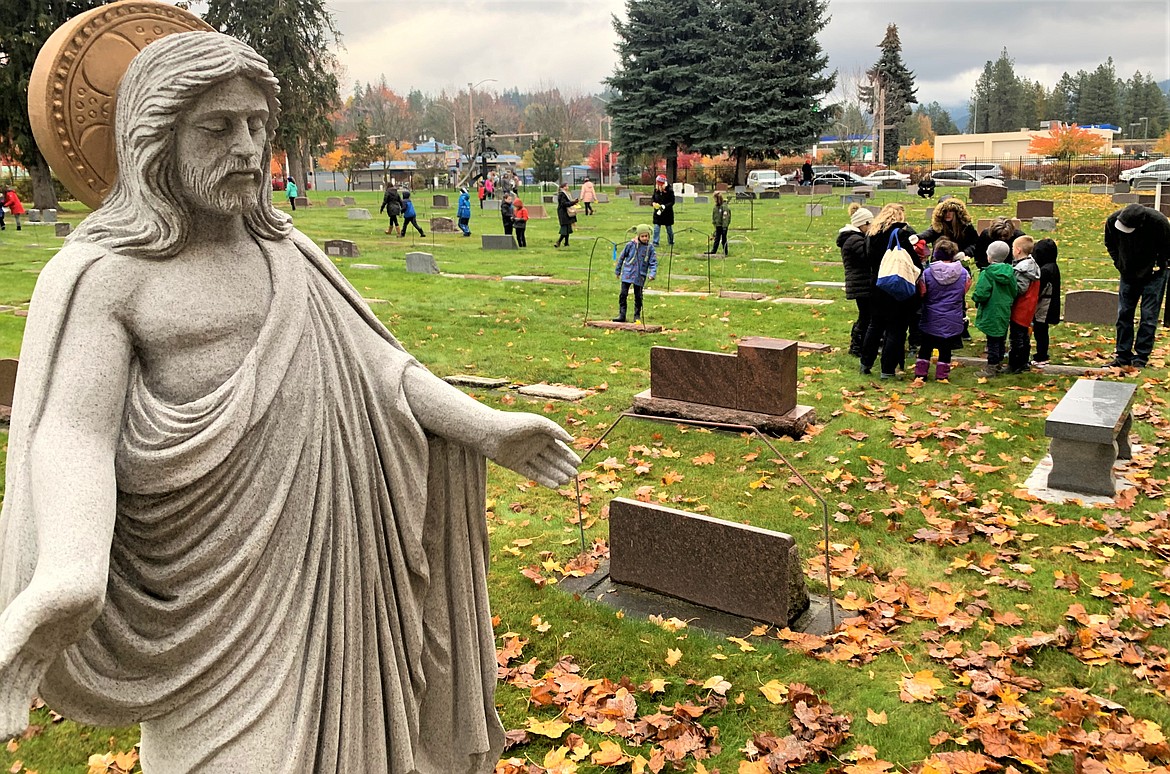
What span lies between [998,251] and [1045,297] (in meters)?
0.86

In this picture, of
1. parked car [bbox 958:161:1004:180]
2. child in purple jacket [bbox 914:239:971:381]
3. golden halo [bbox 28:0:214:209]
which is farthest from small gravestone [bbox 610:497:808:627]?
parked car [bbox 958:161:1004:180]

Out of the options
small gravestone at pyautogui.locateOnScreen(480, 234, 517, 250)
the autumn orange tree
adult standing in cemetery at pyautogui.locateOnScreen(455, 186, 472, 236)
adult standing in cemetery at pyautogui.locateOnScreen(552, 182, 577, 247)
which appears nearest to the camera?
small gravestone at pyautogui.locateOnScreen(480, 234, 517, 250)

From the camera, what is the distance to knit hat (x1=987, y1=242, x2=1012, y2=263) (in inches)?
429

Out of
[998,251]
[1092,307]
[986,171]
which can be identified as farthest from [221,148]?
[986,171]

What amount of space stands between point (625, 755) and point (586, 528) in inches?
107

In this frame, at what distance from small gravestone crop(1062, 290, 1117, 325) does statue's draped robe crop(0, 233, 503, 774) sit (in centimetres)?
1319

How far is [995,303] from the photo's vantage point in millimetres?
10453

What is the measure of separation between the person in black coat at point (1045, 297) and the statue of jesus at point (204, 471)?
10.4m

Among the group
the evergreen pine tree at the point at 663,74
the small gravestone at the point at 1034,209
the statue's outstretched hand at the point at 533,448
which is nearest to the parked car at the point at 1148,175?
the small gravestone at the point at 1034,209

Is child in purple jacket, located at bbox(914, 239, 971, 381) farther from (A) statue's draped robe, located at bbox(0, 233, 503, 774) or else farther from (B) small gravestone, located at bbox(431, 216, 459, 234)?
(B) small gravestone, located at bbox(431, 216, 459, 234)

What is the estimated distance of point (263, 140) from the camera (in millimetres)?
2359

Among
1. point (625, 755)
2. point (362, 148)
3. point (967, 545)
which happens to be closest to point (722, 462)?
point (967, 545)

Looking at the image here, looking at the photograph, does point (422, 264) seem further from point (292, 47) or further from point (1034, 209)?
point (292, 47)

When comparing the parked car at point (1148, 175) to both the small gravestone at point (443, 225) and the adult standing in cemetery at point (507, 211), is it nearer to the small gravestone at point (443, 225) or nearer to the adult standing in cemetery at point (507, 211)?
the adult standing in cemetery at point (507, 211)
